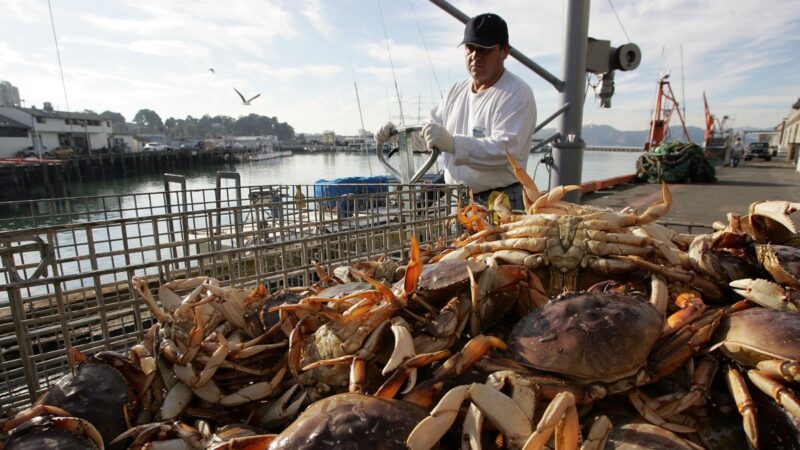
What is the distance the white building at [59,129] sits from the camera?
41344 mm

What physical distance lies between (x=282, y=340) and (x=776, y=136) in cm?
6686

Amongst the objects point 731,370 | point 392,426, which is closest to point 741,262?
point 731,370

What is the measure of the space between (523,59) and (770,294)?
326cm

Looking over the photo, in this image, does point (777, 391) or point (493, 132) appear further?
point (493, 132)

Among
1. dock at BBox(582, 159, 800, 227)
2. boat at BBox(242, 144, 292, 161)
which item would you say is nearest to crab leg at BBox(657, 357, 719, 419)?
dock at BBox(582, 159, 800, 227)

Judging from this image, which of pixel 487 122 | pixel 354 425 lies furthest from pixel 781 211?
pixel 354 425

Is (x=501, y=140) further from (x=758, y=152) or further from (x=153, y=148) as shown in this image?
(x=153, y=148)

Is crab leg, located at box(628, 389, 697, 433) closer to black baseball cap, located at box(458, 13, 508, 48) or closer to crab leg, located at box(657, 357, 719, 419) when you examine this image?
crab leg, located at box(657, 357, 719, 419)

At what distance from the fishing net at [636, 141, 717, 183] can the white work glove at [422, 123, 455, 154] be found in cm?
1655

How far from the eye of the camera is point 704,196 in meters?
13.5

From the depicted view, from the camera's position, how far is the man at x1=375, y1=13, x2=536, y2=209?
3.49m

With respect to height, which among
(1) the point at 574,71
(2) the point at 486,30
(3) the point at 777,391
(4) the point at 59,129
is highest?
(4) the point at 59,129

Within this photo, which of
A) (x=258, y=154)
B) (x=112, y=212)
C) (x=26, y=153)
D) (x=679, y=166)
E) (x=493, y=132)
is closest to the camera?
(x=493, y=132)

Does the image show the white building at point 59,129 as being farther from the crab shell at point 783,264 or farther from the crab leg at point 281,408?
the crab shell at point 783,264
